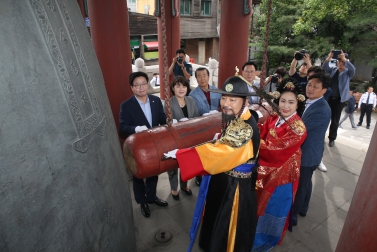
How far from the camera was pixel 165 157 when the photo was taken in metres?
2.18

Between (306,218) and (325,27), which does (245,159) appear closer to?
(306,218)

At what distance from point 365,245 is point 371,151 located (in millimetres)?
647

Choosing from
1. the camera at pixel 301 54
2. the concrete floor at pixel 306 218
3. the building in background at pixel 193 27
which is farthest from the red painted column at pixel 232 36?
the building in background at pixel 193 27

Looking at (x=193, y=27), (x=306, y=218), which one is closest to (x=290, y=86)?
(x=306, y=218)

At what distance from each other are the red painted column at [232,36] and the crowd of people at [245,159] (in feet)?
6.78

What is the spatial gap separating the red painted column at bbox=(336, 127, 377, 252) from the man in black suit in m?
2.09

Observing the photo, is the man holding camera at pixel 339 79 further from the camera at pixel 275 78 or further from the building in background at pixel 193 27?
the building in background at pixel 193 27

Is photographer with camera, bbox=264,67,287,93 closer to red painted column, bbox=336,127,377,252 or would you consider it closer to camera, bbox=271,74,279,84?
camera, bbox=271,74,279,84

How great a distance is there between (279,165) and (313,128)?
29.6 inches

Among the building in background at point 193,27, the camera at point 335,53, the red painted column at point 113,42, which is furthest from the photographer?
the building in background at point 193,27

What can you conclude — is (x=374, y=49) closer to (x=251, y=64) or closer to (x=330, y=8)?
(x=330, y=8)

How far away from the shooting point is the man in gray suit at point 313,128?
3016mm

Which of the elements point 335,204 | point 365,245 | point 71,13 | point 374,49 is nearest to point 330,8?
point 374,49

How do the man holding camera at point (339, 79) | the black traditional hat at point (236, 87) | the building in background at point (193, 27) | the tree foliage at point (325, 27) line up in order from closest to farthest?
the black traditional hat at point (236, 87)
the man holding camera at point (339, 79)
the tree foliage at point (325, 27)
the building in background at point (193, 27)
